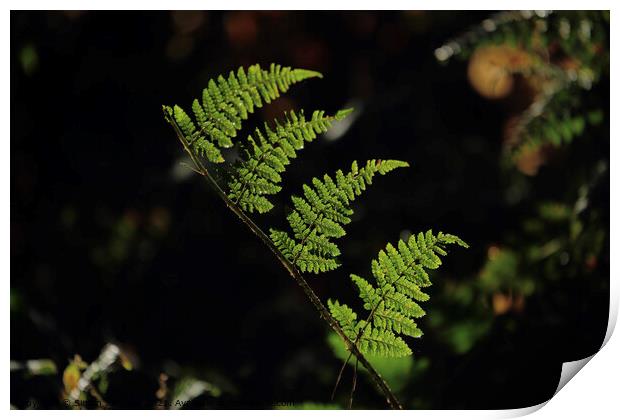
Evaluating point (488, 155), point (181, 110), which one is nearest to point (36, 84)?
point (181, 110)

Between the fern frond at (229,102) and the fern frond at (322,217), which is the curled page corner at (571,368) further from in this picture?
the fern frond at (229,102)

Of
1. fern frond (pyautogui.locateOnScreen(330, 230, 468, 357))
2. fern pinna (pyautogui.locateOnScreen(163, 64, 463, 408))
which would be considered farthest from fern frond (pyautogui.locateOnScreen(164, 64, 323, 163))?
fern frond (pyautogui.locateOnScreen(330, 230, 468, 357))

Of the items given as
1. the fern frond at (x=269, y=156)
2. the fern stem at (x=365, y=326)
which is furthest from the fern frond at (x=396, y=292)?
the fern frond at (x=269, y=156)

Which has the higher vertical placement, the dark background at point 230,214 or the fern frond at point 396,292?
the dark background at point 230,214

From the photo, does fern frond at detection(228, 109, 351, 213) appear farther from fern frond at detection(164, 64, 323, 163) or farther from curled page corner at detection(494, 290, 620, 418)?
curled page corner at detection(494, 290, 620, 418)
